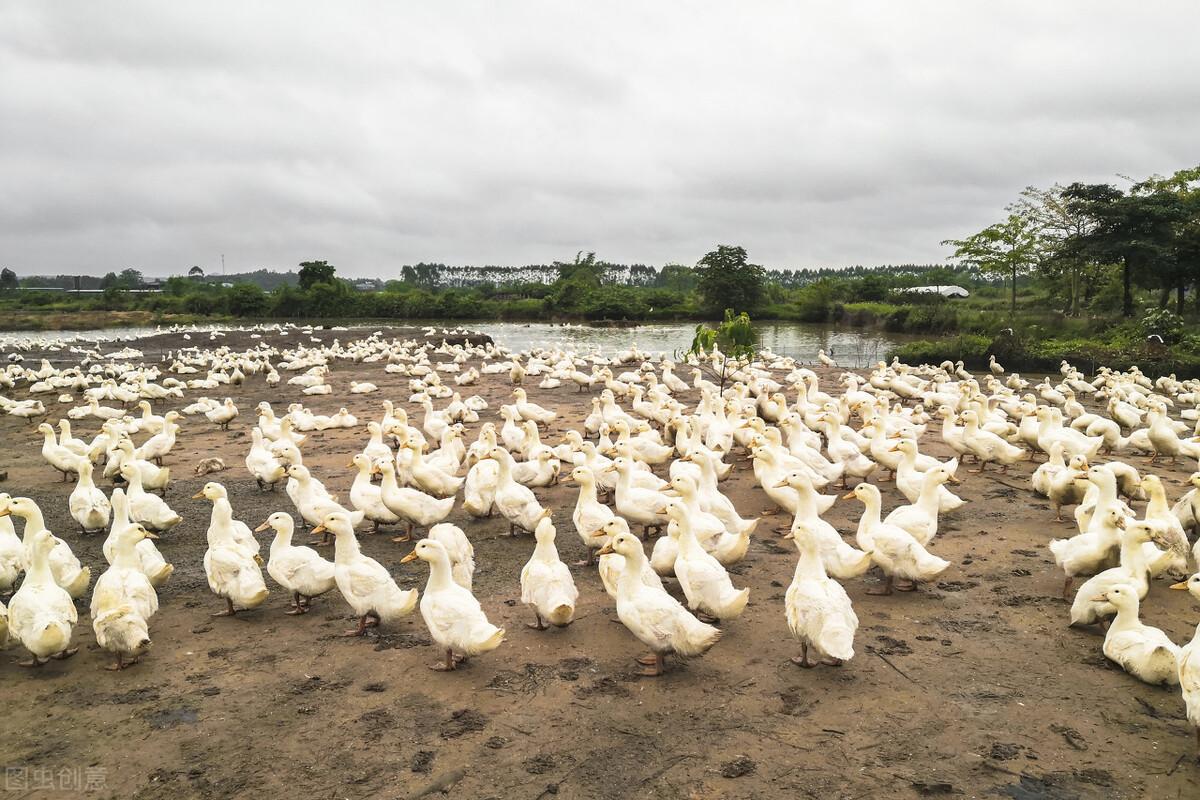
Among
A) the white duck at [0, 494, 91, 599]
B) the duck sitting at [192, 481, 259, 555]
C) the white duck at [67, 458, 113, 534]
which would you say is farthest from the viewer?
the white duck at [67, 458, 113, 534]

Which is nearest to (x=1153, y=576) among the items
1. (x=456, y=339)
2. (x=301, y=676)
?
(x=301, y=676)

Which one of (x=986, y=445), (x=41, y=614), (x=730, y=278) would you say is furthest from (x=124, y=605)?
(x=730, y=278)

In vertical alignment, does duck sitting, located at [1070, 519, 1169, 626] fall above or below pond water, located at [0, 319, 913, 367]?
below

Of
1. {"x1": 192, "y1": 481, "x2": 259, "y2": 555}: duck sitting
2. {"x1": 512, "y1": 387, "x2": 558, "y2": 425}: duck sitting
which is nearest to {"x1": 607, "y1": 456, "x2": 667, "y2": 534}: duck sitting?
{"x1": 192, "y1": 481, "x2": 259, "y2": 555}: duck sitting

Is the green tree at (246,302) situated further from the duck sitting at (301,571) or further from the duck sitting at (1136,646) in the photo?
the duck sitting at (1136,646)

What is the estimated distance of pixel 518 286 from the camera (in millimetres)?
88000

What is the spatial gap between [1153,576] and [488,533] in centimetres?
689

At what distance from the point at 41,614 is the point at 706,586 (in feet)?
17.4

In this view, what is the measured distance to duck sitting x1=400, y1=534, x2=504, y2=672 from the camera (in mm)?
5855

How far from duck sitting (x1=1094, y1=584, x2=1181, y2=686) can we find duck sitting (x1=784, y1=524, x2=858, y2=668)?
196 cm

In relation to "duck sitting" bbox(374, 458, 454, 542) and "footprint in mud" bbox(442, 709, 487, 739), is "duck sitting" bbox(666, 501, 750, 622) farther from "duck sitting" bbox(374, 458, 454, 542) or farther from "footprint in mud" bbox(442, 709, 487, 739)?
"duck sitting" bbox(374, 458, 454, 542)

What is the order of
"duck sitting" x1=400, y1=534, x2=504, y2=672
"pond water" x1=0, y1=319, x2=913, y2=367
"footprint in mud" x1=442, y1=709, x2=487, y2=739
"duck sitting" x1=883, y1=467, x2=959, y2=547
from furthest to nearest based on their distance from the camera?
"pond water" x1=0, y1=319, x2=913, y2=367
"duck sitting" x1=883, y1=467, x2=959, y2=547
"duck sitting" x1=400, y1=534, x2=504, y2=672
"footprint in mud" x1=442, y1=709, x2=487, y2=739

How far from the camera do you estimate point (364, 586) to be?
21.6 feet

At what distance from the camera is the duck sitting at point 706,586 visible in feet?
20.6
